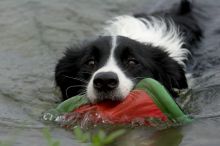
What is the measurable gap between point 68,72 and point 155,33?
4.36 ft

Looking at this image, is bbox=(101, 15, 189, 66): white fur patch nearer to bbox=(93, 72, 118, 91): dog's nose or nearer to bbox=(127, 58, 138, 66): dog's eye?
bbox=(127, 58, 138, 66): dog's eye

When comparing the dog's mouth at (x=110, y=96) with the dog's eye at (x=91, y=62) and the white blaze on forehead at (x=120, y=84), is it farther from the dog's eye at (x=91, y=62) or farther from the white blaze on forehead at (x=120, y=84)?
the dog's eye at (x=91, y=62)

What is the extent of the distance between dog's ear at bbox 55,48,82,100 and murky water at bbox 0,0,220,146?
287 mm

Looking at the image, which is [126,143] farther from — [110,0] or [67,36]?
[110,0]

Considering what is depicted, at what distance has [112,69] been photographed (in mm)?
4660

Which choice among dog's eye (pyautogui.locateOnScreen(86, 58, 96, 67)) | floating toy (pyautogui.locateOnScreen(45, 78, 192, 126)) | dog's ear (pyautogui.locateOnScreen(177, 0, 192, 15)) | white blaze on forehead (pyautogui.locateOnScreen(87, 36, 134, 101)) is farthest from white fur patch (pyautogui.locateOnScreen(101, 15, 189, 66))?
floating toy (pyautogui.locateOnScreen(45, 78, 192, 126))

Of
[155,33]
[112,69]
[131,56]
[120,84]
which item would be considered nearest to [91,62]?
[131,56]

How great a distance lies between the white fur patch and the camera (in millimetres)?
6152

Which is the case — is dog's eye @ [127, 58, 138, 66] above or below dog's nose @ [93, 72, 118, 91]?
below

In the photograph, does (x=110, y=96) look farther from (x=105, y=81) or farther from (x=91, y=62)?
(x=91, y=62)

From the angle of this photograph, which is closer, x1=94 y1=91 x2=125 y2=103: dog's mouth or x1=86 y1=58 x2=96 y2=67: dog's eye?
x1=94 y1=91 x2=125 y2=103: dog's mouth

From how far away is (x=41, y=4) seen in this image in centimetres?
873

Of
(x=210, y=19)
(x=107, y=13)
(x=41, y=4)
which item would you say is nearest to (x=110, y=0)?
(x=107, y=13)

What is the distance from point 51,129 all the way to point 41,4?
440 centimetres
